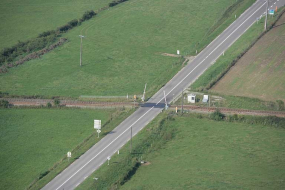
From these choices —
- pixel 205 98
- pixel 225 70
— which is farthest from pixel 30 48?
pixel 205 98

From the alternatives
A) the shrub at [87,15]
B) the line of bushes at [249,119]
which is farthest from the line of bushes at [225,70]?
the shrub at [87,15]

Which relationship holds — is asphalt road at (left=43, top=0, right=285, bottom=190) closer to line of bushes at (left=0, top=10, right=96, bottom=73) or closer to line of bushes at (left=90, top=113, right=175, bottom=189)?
line of bushes at (left=90, top=113, right=175, bottom=189)

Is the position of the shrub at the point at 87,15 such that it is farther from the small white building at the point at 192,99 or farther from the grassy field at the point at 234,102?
the small white building at the point at 192,99

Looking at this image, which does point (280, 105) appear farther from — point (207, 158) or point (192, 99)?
point (207, 158)

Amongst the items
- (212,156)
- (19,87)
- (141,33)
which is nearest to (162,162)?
(212,156)

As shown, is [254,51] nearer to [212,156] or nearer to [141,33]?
[141,33]

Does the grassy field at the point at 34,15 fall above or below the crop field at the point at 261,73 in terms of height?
above
